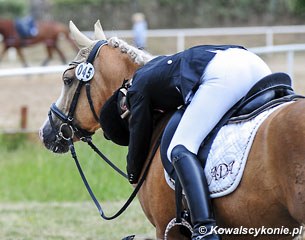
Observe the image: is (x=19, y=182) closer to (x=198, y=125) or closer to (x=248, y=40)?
(x=198, y=125)

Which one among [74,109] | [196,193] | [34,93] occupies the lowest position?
[34,93]

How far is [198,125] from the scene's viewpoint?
4.08 metres

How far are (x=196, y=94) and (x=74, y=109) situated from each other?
3.74 feet

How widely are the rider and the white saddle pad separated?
6cm

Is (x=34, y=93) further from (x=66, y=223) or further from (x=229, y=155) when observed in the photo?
(x=229, y=155)

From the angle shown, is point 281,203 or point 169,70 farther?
point 169,70

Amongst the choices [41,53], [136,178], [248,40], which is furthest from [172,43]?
[136,178]

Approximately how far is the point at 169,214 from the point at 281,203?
2.93 ft

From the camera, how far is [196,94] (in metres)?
4.14

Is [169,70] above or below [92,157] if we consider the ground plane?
above

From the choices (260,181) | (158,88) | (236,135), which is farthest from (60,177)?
(260,181)

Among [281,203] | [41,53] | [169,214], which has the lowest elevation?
[41,53]

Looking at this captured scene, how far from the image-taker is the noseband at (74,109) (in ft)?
15.9

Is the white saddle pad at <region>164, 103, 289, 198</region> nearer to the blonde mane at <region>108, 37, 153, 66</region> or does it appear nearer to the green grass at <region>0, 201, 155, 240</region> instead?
the blonde mane at <region>108, 37, 153, 66</region>
